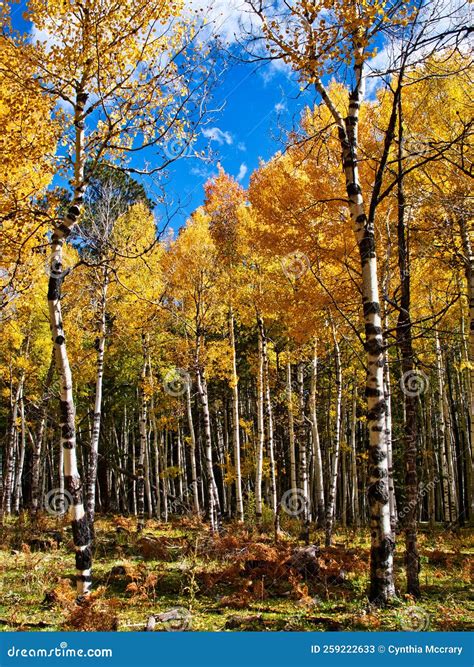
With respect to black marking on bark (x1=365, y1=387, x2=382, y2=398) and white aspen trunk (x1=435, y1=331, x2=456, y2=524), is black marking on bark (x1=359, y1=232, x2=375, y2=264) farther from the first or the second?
white aspen trunk (x1=435, y1=331, x2=456, y2=524)

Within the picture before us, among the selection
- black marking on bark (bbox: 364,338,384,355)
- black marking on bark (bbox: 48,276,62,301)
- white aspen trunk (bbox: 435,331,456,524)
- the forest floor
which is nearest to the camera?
the forest floor

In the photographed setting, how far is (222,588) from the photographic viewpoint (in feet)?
25.7

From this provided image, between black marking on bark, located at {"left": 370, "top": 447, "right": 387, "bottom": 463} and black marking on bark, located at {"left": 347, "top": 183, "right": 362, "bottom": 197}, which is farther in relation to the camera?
black marking on bark, located at {"left": 347, "top": 183, "right": 362, "bottom": 197}

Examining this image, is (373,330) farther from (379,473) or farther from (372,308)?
(379,473)

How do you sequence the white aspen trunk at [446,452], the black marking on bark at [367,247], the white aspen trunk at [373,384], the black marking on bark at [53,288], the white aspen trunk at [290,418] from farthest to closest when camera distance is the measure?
the white aspen trunk at [446,452] → the white aspen trunk at [290,418] → the black marking on bark at [53,288] → the black marking on bark at [367,247] → the white aspen trunk at [373,384]

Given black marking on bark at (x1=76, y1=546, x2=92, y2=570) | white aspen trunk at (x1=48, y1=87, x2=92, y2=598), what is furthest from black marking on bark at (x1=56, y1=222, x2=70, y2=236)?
black marking on bark at (x1=76, y1=546, x2=92, y2=570)

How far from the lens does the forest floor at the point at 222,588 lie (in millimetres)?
5539

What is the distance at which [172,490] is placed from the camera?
94.2ft

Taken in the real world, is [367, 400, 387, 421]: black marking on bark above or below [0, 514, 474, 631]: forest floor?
above

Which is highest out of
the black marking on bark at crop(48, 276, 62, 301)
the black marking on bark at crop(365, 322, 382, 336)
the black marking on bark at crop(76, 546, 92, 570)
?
the black marking on bark at crop(48, 276, 62, 301)

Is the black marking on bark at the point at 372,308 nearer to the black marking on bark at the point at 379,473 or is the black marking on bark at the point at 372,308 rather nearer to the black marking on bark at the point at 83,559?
the black marking on bark at the point at 379,473

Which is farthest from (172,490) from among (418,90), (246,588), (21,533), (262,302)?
(418,90)

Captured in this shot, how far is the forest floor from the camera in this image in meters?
5.54

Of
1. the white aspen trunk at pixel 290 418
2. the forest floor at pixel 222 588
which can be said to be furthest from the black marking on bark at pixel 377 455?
the white aspen trunk at pixel 290 418
